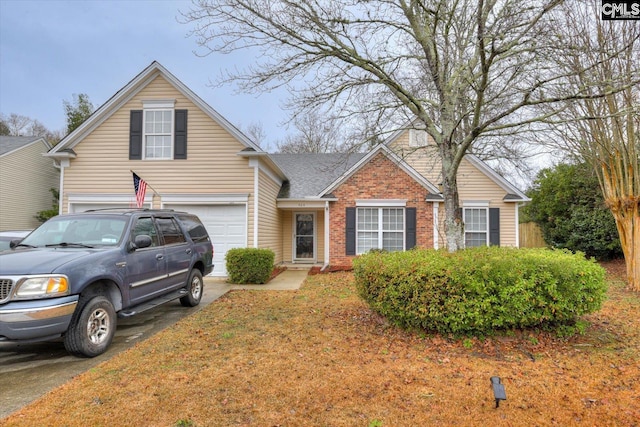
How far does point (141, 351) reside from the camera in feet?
15.0

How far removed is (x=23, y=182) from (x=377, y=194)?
17717 millimetres

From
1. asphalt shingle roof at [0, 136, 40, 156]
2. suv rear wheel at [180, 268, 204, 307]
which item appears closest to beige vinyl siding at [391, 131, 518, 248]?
suv rear wheel at [180, 268, 204, 307]

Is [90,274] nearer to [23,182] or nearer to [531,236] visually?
[23,182]

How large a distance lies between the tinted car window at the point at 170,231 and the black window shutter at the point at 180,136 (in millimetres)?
5192

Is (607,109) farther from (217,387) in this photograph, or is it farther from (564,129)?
(217,387)

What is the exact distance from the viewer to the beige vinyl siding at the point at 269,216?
1166cm

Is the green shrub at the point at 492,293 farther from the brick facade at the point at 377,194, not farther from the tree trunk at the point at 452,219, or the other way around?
the brick facade at the point at 377,194

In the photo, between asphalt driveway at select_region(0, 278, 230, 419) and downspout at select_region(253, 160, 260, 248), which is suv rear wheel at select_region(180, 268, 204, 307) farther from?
downspout at select_region(253, 160, 260, 248)

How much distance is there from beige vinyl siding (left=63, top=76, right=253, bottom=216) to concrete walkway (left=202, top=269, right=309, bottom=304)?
5.56 feet

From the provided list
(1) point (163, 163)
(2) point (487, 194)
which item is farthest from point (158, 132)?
(2) point (487, 194)

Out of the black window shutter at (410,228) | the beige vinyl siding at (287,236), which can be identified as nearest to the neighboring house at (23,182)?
the beige vinyl siding at (287,236)

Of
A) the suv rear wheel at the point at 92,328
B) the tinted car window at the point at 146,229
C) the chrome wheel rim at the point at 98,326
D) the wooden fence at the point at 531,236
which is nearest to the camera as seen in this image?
the suv rear wheel at the point at 92,328

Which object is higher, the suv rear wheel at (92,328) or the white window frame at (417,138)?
the white window frame at (417,138)

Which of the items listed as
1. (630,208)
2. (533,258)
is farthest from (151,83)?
(630,208)
